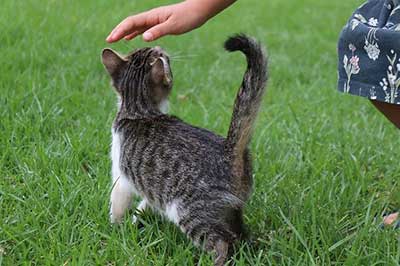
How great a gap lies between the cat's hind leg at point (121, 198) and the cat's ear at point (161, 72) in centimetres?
35

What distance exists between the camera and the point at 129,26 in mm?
2188

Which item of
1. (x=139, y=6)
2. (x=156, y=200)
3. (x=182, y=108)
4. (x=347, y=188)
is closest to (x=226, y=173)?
(x=156, y=200)

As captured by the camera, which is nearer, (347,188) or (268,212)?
(268,212)

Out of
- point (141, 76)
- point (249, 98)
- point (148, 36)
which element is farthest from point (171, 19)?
point (249, 98)

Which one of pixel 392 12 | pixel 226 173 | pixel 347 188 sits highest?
pixel 392 12

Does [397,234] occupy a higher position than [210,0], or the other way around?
[210,0]

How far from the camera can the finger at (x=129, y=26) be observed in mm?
2164

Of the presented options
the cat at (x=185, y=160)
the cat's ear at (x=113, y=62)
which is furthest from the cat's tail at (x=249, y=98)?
the cat's ear at (x=113, y=62)

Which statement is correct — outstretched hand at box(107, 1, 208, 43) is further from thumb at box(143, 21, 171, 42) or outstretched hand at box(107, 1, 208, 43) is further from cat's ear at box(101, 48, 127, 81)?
cat's ear at box(101, 48, 127, 81)

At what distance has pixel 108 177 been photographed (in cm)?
258

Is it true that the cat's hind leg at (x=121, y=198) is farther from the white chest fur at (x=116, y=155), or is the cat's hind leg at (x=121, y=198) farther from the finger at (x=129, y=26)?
the finger at (x=129, y=26)

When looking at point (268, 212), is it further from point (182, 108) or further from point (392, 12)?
point (182, 108)

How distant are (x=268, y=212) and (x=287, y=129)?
1019 millimetres

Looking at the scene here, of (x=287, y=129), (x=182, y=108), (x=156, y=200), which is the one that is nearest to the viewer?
(x=156, y=200)
